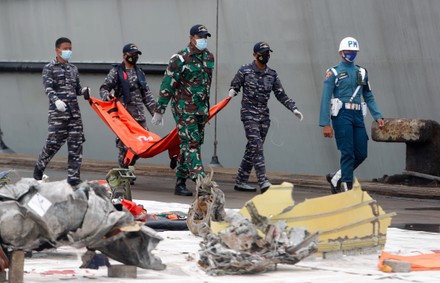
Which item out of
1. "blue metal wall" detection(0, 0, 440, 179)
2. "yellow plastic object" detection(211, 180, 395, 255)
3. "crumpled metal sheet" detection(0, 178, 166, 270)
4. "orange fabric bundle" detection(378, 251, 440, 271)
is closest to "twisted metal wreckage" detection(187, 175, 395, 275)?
"yellow plastic object" detection(211, 180, 395, 255)

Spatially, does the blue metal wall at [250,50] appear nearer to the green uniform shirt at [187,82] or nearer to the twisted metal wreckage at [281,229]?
the green uniform shirt at [187,82]

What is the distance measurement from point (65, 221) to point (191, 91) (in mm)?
6757

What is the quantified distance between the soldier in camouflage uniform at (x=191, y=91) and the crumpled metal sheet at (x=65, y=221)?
6.12m

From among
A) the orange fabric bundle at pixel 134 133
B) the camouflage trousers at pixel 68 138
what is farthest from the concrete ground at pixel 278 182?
the camouflage trousers at pixel 68 138

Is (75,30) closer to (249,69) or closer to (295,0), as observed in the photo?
(295,0)

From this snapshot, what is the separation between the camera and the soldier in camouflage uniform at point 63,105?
14672 millimetres

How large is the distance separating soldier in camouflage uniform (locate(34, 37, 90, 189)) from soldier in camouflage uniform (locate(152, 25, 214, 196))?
1.48 metres

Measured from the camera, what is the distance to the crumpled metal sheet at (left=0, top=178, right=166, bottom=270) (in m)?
6.83

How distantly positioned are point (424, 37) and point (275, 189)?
8926 millimetres

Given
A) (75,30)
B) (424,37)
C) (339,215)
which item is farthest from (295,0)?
(339,215)

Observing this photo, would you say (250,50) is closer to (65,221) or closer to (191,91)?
(191,91)

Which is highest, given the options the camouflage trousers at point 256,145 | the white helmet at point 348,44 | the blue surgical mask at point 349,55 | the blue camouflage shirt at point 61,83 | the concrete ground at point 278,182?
the white helmet at point 348,44

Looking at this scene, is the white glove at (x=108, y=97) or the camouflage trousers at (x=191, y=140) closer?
the camouflage trousers at (x=191, y=140)

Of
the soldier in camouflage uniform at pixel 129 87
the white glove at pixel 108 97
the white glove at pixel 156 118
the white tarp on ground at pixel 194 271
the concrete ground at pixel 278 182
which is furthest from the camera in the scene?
the soldier in camouflage uniform at pixel 129 87
